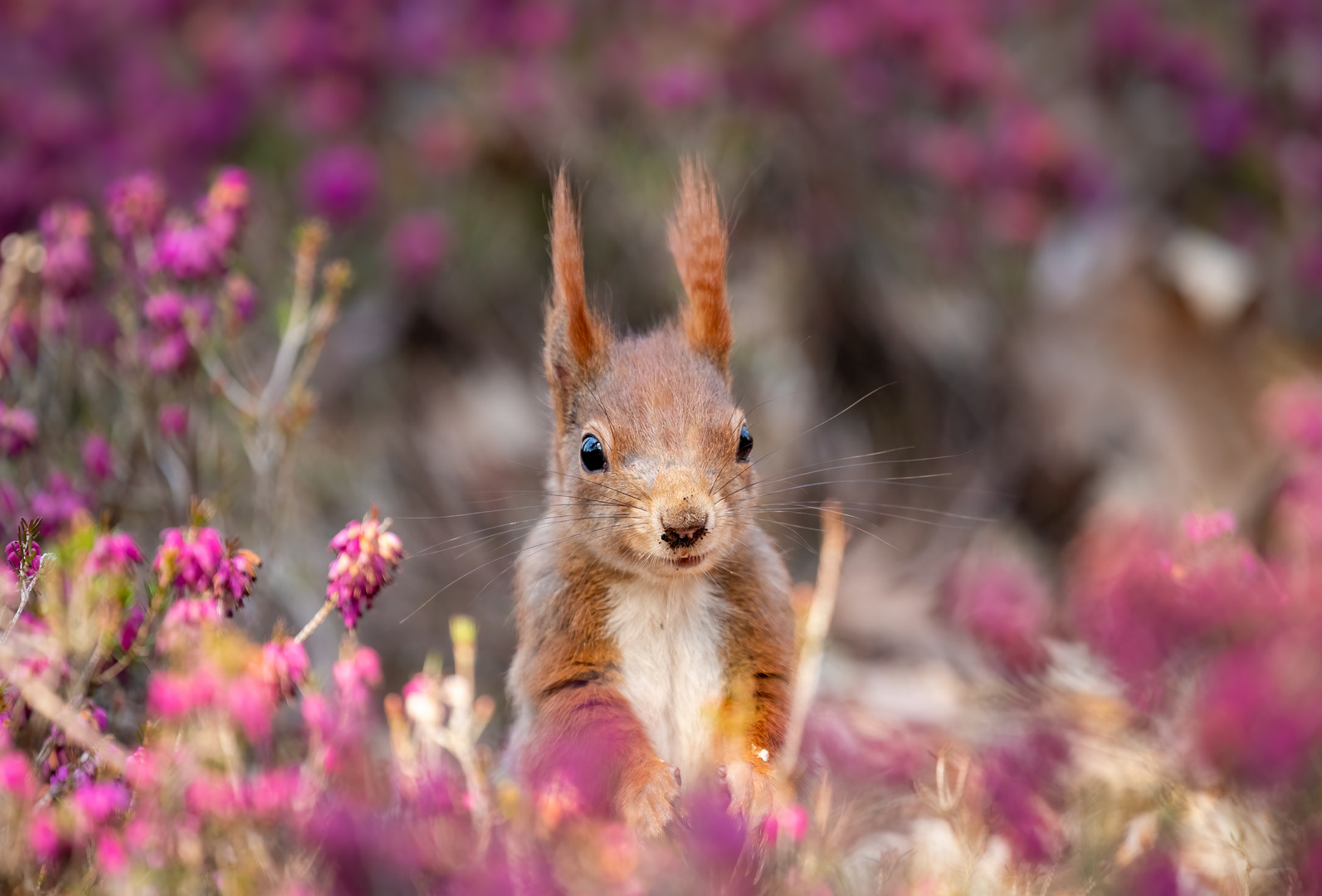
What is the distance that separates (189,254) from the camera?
9.74ft

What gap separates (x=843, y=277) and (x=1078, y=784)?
323 centimetres

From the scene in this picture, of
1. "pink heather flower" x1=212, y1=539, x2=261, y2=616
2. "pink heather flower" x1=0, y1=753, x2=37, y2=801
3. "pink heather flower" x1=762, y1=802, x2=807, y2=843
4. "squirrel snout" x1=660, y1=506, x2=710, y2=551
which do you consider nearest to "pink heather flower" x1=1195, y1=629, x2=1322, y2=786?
"pink heather flower" x1=762, y1=802, x2=807, y2=843

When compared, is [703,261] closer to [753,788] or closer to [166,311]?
[753,788]

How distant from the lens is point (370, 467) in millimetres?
4844

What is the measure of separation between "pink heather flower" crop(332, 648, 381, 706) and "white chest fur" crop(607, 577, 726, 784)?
0.69 m

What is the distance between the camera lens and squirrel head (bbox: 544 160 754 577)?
2422 mm

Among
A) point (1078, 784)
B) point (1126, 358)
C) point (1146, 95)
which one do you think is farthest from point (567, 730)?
point (1146, 95)

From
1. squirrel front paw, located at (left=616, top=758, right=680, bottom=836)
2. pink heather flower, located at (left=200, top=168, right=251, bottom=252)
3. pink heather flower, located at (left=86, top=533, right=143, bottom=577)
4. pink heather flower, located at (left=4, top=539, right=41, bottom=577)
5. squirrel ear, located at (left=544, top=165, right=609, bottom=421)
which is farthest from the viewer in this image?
pink heather flower, located at (left=200, top=168, right=251, bottom=252)

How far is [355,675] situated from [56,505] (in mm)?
1164

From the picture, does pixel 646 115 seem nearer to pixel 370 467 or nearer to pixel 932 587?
pixel 370 467

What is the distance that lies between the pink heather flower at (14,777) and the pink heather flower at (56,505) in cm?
101

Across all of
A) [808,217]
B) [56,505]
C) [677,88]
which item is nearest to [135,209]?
[56,505]

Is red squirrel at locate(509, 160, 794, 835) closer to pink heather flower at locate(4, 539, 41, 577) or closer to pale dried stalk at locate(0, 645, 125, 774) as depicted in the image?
pale dried stalk at locate(0, 645, 125, 774)

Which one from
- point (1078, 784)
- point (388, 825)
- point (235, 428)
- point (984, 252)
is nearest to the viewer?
point (388, 825)
